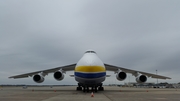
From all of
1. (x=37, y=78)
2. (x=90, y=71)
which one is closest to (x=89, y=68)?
(x=90, y=71)

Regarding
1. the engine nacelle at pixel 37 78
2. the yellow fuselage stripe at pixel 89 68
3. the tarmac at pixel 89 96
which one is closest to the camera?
the tarmac at pixel 89 96

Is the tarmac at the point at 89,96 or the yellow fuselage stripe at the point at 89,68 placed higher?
the yellow fuselage stripe at the point at 89,68

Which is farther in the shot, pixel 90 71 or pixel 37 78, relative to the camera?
pixel 37 78

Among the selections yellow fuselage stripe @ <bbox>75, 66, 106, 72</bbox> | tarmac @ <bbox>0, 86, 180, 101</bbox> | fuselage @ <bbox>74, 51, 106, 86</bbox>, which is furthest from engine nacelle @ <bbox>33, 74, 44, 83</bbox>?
yellow fuselage stripe @ <bbox>75, 66, 106, 72</bbox>

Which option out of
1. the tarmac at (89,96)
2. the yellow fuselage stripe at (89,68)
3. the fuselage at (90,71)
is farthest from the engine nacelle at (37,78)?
the yellow fuselage stripe at (89,68)

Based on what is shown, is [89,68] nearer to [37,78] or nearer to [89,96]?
[89,96]

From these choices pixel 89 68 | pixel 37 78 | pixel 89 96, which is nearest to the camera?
pixel 89 96

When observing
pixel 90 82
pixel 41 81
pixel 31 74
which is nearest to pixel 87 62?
pixel 90 82

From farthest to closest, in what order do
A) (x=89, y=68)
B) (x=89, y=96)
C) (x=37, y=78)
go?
(x=37, y=78)
(x=89, y=68)
(x=89, y=96)

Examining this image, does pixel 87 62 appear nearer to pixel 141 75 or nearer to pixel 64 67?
pixel 64 67

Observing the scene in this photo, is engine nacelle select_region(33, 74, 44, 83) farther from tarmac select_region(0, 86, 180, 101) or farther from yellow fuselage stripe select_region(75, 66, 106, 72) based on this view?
yellow fuselage stripe select_region(75, 66, 106, 72)

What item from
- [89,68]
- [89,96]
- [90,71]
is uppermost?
[89,68]

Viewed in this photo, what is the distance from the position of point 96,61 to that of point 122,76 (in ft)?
18.6

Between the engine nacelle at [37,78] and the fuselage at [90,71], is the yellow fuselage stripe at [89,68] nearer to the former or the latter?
the fuselage at [90,71]
